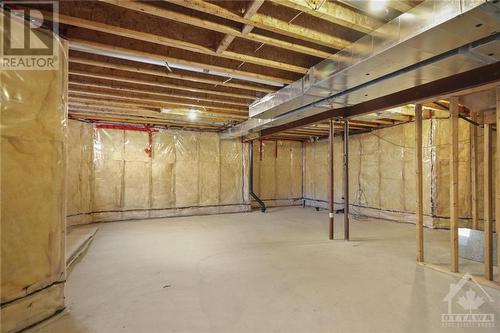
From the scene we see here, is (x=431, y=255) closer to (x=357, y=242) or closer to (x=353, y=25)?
(x=357, y=242)

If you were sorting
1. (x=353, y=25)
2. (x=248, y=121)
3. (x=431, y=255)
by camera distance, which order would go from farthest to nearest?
(x=248, y=121)
(x=431, y=255)
(x=353, y=25)

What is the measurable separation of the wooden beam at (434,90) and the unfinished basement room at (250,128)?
0.02 meters

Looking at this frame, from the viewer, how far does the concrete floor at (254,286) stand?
188 centimetres

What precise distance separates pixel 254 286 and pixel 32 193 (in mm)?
1966

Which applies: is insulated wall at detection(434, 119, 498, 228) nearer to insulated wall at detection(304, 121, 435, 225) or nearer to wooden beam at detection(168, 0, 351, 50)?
insulated wall at detection(304, 121, 435, 225)

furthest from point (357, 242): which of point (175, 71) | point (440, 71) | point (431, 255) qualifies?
point (175, 71)

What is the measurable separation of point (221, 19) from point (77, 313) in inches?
102

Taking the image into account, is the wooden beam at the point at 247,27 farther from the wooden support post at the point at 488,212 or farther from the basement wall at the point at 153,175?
Answer: the basement wall at the point at 153,175

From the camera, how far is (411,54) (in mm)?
1936

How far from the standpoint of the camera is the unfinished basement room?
1796mm

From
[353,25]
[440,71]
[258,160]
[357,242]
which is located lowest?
[357,242]

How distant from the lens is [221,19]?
208 centimetres
